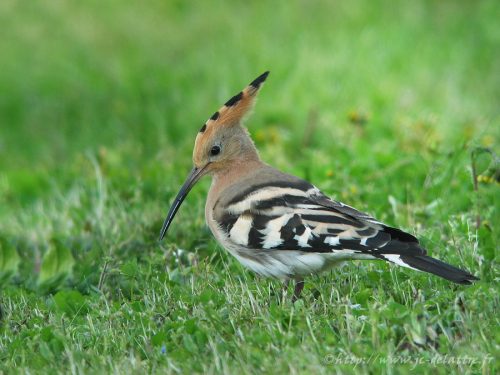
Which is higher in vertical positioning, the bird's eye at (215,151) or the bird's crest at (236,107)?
the bird's crest at (236,107)

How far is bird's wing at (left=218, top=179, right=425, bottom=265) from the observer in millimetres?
3758

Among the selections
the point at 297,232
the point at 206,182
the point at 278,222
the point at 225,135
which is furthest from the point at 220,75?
the point at 297,232

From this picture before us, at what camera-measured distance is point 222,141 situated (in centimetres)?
485

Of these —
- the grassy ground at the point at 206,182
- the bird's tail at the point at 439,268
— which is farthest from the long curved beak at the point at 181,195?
the bird's tail at the point at 439,268

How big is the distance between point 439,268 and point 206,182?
2728 millimetres

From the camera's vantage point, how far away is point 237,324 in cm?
358

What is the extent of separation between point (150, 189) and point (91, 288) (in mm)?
1258

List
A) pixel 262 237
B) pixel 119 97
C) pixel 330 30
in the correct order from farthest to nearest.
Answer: pixel 330 30, pixel 119 97, pixel 262 237

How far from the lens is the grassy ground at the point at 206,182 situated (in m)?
3.41

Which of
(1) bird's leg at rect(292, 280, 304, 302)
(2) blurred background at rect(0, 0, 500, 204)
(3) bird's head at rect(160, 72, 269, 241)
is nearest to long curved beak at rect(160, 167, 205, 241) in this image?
(3) bird's head at rect(160, 72, 269, 241)

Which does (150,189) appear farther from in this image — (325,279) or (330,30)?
(330,30)

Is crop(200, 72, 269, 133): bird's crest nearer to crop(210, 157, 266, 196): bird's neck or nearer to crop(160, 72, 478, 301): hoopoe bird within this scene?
crop(160, 72, 478, 301): hoopoe bird

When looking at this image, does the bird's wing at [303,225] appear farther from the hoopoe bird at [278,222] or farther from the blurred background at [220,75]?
the blurred background at [220,75]

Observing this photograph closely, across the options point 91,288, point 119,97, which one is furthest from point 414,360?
point 119,97
